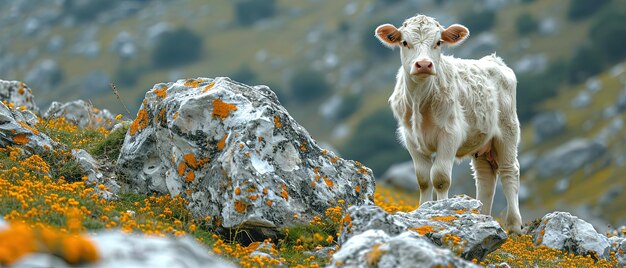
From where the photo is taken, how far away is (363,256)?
833 centimetres

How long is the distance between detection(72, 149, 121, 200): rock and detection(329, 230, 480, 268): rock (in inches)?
198

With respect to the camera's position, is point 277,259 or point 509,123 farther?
point 509,123

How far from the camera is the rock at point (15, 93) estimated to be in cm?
1750

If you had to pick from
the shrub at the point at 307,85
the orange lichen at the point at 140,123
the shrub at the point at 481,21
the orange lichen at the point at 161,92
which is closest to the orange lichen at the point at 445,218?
the orange lichen at the point at 161,92

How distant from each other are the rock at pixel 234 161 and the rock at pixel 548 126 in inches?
4901

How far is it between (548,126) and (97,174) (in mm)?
126933

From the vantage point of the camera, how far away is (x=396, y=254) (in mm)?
8172

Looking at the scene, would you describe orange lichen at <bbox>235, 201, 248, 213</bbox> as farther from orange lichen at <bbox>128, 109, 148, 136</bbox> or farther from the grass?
orange lichen at <bbox>128, 109, 148, 136</bbox>

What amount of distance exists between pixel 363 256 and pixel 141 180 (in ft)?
19.0

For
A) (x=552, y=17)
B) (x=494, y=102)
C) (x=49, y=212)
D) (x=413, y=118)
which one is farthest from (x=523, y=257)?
(x=552, y=17)

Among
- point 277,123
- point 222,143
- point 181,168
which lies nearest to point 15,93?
point 181,168

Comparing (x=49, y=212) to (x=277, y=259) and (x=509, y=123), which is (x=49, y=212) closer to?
(x=277, y=259)

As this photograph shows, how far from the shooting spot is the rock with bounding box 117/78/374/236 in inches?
464

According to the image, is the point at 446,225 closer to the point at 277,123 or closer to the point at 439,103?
the point at 277,123
